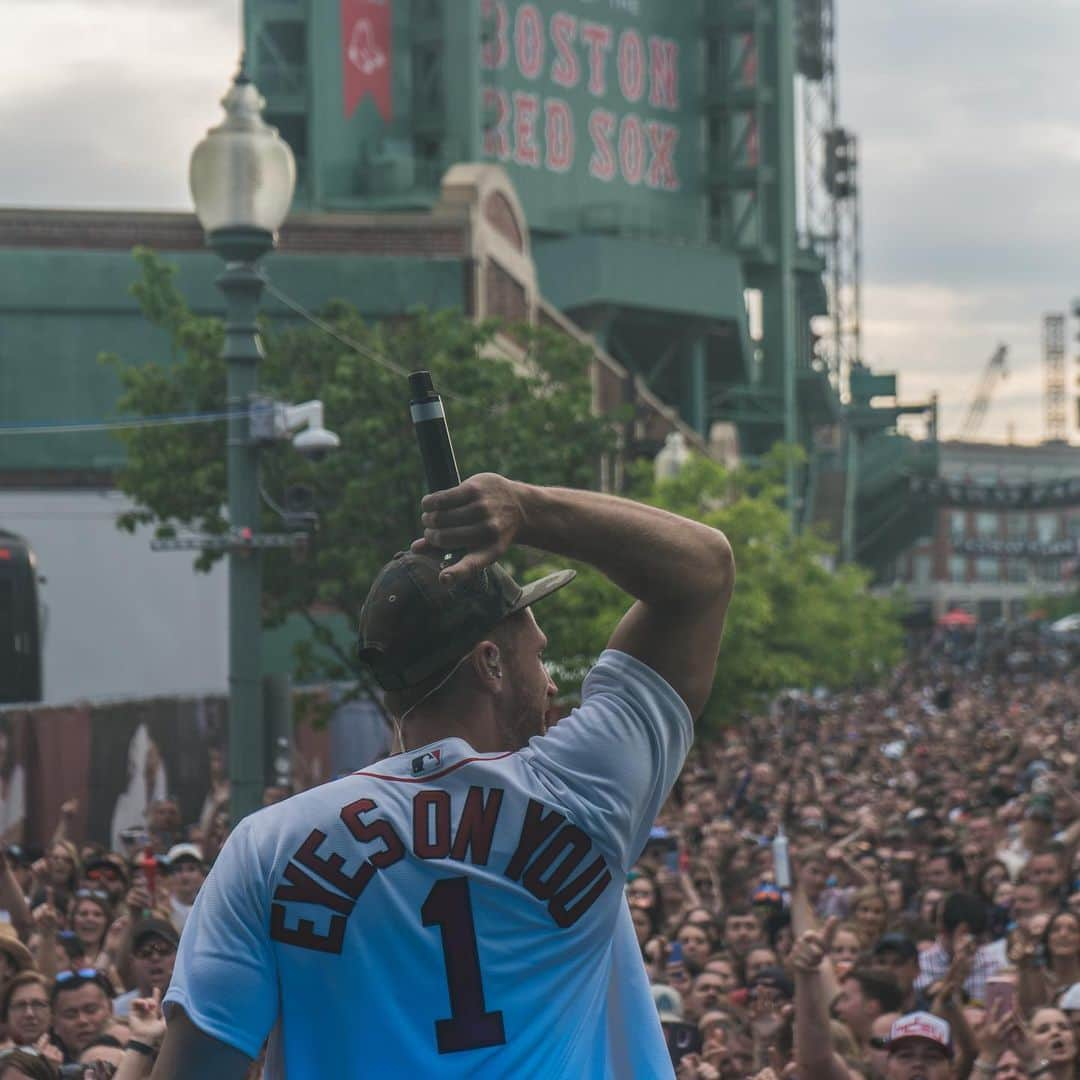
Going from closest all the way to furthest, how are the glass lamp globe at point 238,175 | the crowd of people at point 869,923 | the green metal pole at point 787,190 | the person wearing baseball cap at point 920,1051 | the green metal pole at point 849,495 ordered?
the person wearing baseball cap at point 920,1051, the crowd of people at point 869,923, the glass lamp globe at point 238,175, the green metal pole at point 787,190, the green metal pole at point 849,495

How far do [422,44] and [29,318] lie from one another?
99.7 ft

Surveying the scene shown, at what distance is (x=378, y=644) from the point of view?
130 inches

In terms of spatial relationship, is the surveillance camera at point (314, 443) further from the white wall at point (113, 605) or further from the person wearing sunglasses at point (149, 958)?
the white wall at point (113, 605)

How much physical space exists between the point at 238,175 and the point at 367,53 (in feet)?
180

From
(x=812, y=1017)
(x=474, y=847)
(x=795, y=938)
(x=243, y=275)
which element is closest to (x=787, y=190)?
(x=243, y=275)

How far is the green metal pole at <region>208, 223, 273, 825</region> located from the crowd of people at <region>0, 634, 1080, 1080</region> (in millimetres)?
669

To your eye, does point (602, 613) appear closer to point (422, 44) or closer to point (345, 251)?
point (345, 251)

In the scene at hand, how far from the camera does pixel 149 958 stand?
872 cm

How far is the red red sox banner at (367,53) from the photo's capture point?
63062mm

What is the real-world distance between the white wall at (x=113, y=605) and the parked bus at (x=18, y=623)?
11743mm

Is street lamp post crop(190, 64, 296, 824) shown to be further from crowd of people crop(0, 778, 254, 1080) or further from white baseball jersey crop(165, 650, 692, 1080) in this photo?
white baseball jersey crop(165, 650, 692, 1080)

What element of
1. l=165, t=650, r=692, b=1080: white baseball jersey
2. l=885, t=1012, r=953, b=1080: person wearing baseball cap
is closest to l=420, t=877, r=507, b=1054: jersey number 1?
l=165, t=650, r=692, b=1080: white baseball jersey

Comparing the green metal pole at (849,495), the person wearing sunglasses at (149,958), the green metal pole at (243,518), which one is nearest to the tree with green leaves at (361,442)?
the green metal pole at (243,518)

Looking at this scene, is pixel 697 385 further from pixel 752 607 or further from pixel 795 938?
pixel 795 938
